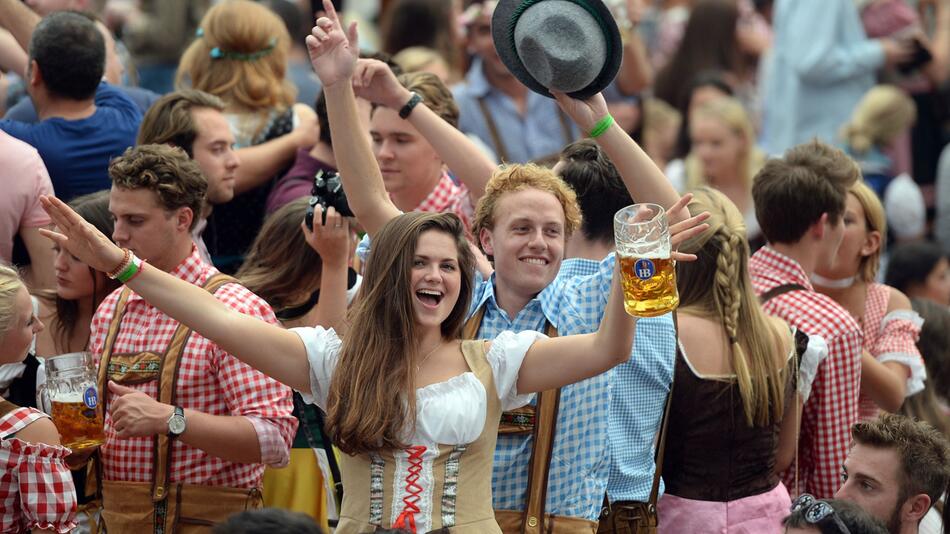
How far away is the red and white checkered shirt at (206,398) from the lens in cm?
425

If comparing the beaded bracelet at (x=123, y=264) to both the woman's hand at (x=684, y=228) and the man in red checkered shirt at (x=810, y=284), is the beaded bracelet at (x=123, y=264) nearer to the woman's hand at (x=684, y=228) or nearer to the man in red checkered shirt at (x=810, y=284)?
the woman's hand at (x=684, y=228)

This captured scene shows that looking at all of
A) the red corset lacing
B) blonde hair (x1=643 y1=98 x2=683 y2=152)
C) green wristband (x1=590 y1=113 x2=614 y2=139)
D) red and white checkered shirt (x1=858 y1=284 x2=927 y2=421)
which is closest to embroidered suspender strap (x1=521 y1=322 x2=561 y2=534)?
the red corset lacing

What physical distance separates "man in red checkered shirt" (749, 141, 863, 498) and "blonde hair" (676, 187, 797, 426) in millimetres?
379

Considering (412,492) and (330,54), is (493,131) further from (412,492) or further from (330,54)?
(412,492)

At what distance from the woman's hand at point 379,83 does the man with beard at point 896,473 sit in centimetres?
188

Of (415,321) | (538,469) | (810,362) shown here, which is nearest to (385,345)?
(415,321)

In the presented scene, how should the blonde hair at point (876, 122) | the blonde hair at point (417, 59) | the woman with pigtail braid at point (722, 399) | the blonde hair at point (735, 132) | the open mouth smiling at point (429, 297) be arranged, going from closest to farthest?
the open mouth smiling at point (429, 297) < the woman with pigtail braid at point (722, 399) < the blonde hair at point (417, 59) < the blonde hair at point (735, 132) < the blonde hair at point (876, 122)

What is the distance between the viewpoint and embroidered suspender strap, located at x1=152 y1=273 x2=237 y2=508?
4228mm

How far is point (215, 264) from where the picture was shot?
5.74 m

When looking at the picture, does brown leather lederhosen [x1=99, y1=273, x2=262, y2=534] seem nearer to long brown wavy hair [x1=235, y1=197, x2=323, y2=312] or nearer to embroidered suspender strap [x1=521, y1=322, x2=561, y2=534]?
long brown wavy hair [x1=235, y1=197, x2=323, y2=312]

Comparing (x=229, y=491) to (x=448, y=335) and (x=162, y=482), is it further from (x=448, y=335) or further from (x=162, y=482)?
(x=448, y=335)

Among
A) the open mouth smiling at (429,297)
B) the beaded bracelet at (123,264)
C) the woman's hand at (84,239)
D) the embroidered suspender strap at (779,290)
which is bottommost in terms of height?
the embroidered suspender strap at (779,290)

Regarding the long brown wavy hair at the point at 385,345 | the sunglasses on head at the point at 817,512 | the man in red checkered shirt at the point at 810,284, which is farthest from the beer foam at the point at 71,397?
the man in red checkered shirt at the point at 810,284

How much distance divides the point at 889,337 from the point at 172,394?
290 cm
